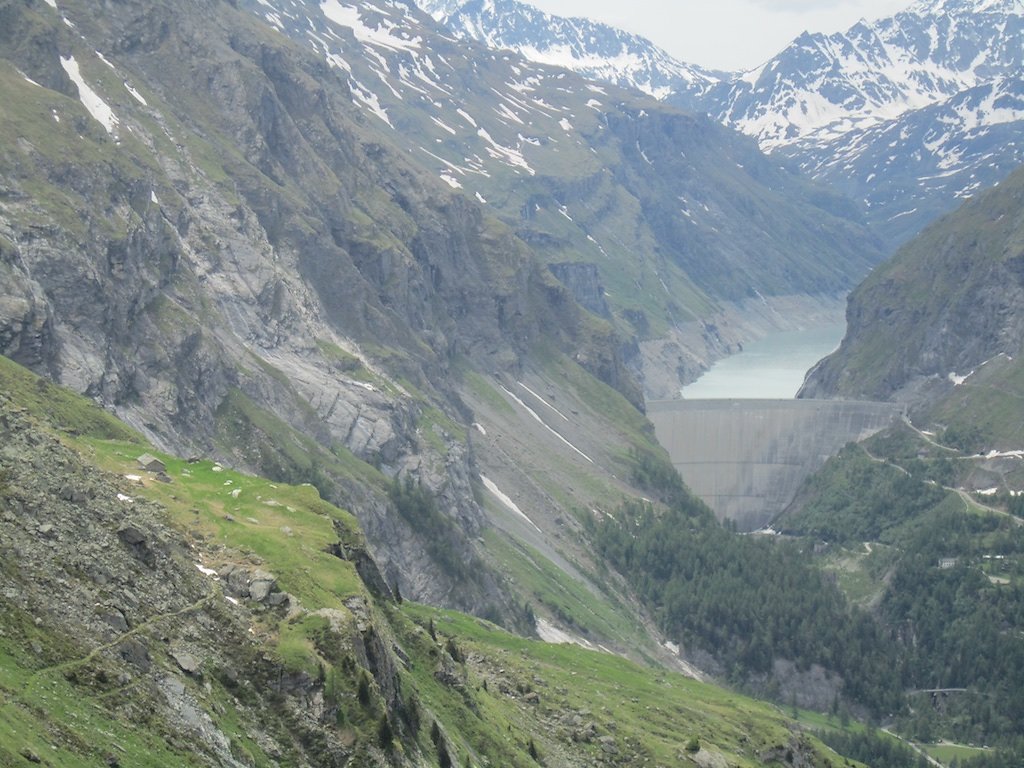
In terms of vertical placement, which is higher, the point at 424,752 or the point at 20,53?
the point at 20,53

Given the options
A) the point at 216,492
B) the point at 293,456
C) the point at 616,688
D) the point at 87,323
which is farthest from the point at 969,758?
the point at 216,492

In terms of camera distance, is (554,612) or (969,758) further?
(554,612)

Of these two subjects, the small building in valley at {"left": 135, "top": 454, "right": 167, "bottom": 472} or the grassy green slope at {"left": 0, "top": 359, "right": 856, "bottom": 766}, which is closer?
the grassy green slope at {"left": 0, "top": 359, "right": 856, "bottom": 766}

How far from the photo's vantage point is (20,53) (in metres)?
192

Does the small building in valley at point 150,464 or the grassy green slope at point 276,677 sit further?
the small building in valley at point 150,464

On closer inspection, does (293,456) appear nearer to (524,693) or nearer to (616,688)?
(616,688)

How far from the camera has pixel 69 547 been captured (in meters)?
54.7

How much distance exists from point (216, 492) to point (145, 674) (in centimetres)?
2435

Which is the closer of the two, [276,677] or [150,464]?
[276,677]

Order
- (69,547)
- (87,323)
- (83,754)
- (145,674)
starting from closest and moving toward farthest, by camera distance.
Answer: (83,754) < (145,674) < (69,547) < (87,323)

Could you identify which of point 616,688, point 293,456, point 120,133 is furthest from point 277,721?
point 120,133

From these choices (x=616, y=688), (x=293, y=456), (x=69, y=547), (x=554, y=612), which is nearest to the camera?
(x=69, y=547)

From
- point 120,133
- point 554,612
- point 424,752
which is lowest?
point 554,612

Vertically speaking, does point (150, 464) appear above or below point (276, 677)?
above
